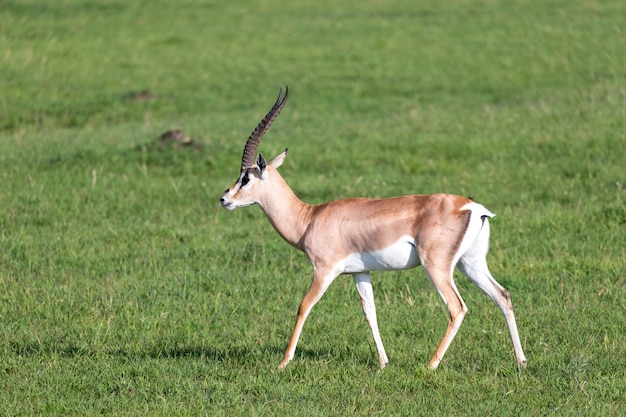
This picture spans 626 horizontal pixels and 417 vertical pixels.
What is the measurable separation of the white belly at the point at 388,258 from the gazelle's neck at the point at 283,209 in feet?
1.66

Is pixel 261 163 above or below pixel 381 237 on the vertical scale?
above

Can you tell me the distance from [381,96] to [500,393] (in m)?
12.7

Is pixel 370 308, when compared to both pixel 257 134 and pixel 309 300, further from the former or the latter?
pixel 257 134

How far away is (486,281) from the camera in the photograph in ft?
21.3

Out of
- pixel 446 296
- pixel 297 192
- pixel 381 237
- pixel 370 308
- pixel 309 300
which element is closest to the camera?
pixel 446 296

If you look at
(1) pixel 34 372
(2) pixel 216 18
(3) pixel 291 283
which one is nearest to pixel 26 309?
(1) pixel 34 372

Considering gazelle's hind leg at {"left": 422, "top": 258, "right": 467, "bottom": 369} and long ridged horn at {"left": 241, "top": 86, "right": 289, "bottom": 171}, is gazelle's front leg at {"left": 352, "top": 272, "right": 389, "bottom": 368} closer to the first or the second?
gazelle's hind leg at {"left": 422, "top": 258, "right": 467, "bottom": 369}

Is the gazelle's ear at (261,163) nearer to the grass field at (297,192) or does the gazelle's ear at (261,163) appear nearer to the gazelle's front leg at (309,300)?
the gazelle's front leg at (309,300)

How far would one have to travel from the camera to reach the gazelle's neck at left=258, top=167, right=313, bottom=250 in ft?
22.3

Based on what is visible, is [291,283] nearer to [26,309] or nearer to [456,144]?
[26,309]

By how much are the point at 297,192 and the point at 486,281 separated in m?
5.51

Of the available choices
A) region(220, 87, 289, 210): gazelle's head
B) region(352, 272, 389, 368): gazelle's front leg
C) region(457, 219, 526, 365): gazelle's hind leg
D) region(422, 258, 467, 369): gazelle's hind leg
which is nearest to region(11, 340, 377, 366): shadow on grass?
region(352, 272, 389, 368): gazelle's front leg

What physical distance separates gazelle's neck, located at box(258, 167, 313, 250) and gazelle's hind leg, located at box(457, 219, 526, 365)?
3.60 ft

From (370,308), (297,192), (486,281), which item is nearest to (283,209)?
(370,308)
